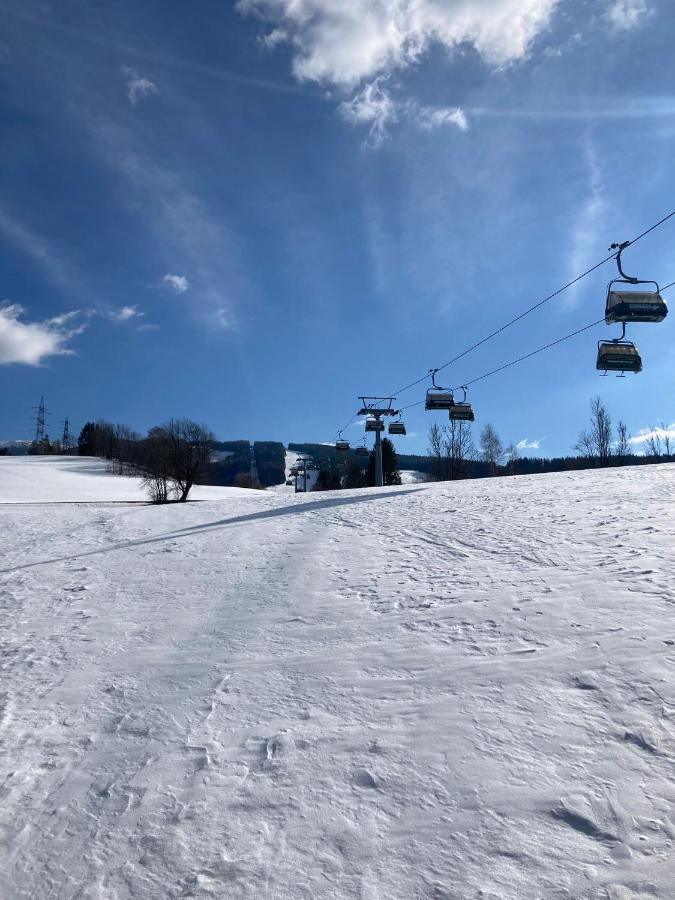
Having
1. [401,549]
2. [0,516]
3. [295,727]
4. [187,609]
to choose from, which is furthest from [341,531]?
[0,516]

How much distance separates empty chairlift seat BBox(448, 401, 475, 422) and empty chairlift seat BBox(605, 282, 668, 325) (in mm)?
11250

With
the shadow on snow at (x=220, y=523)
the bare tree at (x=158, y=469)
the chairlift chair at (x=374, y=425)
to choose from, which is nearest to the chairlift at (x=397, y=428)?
the chairlift chair at (x=374, y=425)

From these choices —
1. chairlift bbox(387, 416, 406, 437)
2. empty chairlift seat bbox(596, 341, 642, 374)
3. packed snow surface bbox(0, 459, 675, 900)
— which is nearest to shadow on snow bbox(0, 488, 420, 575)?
packed snow surface bbox(0, 459, 675, 900)

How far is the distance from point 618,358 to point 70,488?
5496cm

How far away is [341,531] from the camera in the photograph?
34.7 feet

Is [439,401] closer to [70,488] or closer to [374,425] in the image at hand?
[374,425]

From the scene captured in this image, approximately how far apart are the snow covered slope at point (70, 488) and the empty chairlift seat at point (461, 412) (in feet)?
99.2

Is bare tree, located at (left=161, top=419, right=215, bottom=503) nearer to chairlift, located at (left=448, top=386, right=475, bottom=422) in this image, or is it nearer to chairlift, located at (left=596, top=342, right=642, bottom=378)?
chairlift, located at (left=448, top=386, right=475, bottom=422)

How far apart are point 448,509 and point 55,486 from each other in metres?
54.9

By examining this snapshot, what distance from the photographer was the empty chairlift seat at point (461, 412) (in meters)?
23.9

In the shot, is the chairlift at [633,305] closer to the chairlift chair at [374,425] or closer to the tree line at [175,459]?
the chairlift chair at [374,425]

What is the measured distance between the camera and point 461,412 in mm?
24016

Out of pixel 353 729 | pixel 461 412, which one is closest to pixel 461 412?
pixel 461 412

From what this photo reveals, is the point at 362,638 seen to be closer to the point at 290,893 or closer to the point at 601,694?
the point at 601,694
